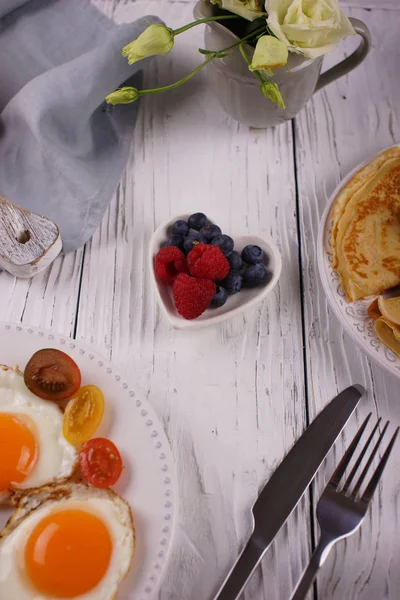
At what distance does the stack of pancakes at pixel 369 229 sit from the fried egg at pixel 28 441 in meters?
0.59

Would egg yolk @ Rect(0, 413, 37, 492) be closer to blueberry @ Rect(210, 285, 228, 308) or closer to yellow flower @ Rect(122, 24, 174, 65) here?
blueberry @ Rect(210, 285, 228, 308)

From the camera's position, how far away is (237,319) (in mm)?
1237

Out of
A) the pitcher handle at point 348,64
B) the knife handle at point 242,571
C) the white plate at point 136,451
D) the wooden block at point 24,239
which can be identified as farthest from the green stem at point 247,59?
the knife handle at point 242,571

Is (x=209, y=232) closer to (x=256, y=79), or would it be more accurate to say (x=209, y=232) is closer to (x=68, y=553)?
(x=256, y=79)

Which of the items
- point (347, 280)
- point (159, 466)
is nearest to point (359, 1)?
point (347, 280)

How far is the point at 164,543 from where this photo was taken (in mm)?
943

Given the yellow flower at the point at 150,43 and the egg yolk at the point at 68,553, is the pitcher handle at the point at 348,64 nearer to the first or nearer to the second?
the yellow flower at the point at 150,43

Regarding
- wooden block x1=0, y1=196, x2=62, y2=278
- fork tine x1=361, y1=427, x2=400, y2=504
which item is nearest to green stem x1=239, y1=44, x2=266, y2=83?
wooden block x1=0, y1=196, x2=62, y2=278

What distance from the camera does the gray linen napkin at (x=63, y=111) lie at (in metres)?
1.32

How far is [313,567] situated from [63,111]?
104cm

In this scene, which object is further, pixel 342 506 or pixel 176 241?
pixel 176 241

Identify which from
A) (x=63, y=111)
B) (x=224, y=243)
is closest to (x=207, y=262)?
(x=224, y=243)

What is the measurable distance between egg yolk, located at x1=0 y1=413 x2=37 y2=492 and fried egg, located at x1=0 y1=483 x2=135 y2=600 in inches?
1.7

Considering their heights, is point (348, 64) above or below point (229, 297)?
above
